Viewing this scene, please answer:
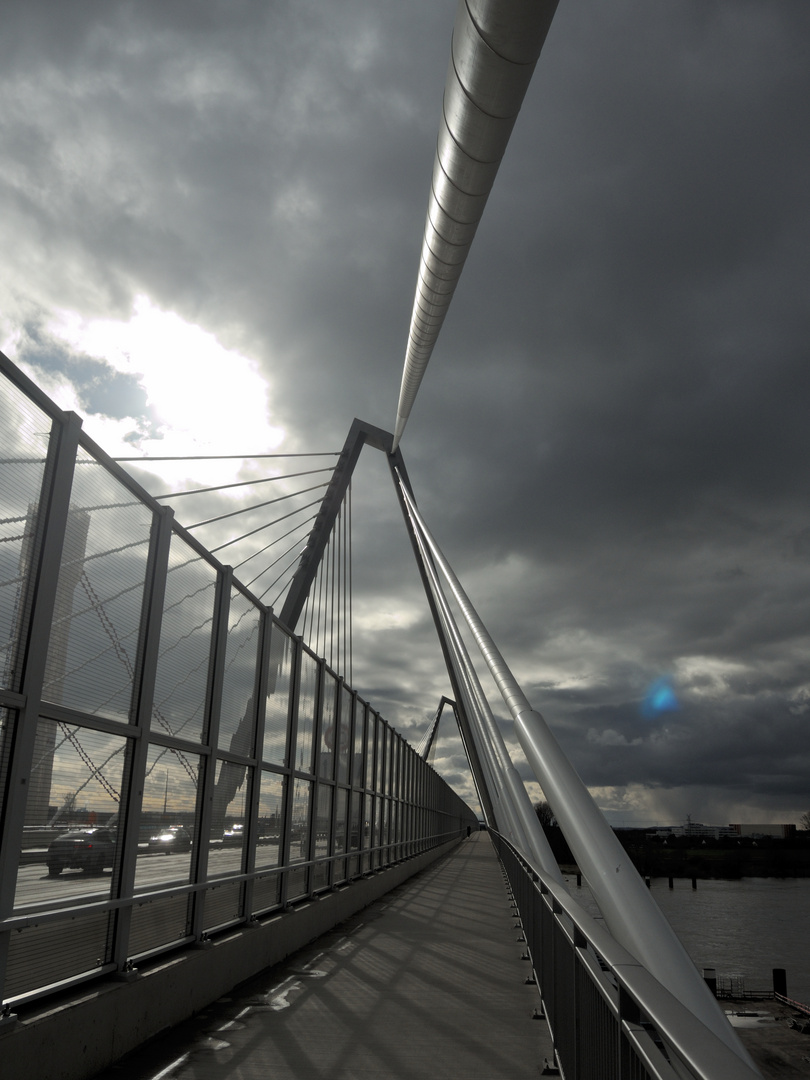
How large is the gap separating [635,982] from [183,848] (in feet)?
15.5

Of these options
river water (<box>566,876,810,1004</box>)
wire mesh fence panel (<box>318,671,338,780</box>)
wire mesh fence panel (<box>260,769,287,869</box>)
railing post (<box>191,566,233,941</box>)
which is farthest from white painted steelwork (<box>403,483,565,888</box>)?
river water (<box>566,876,810,1004</box>)

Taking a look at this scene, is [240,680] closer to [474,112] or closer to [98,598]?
[98,598]

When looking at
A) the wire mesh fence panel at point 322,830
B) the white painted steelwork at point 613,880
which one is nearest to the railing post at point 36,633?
the white painted steelwork at point 613,880

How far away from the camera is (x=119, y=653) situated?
5609mm

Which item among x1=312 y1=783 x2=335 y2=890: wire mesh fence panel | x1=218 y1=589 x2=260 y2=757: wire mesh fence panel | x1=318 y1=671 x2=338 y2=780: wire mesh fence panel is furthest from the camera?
x1=318 y1=671 x2=338 y2=780: wire mesh fence panel

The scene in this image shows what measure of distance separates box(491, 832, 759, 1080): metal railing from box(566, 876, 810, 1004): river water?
46427 mm

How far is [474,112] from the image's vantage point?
5590mm

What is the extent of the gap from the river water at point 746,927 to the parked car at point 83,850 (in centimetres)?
4724

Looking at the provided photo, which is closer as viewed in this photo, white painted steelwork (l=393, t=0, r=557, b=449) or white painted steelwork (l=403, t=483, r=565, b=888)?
white painted steelwork (l=393, t=0, r=557, b=449)

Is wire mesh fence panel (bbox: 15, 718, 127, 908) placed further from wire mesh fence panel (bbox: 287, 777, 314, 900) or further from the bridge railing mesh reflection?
wire mesh fence panel (bbox: 287, 777, 314, 900)

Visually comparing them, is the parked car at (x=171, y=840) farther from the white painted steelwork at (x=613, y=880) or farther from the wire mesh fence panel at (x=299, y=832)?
the wire mesh fence panel at (x=299, y=832)

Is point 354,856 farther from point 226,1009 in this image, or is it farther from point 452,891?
point 226,1009

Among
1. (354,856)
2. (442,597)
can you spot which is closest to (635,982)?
(354,856)

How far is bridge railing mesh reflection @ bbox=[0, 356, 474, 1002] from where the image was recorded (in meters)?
4.43
